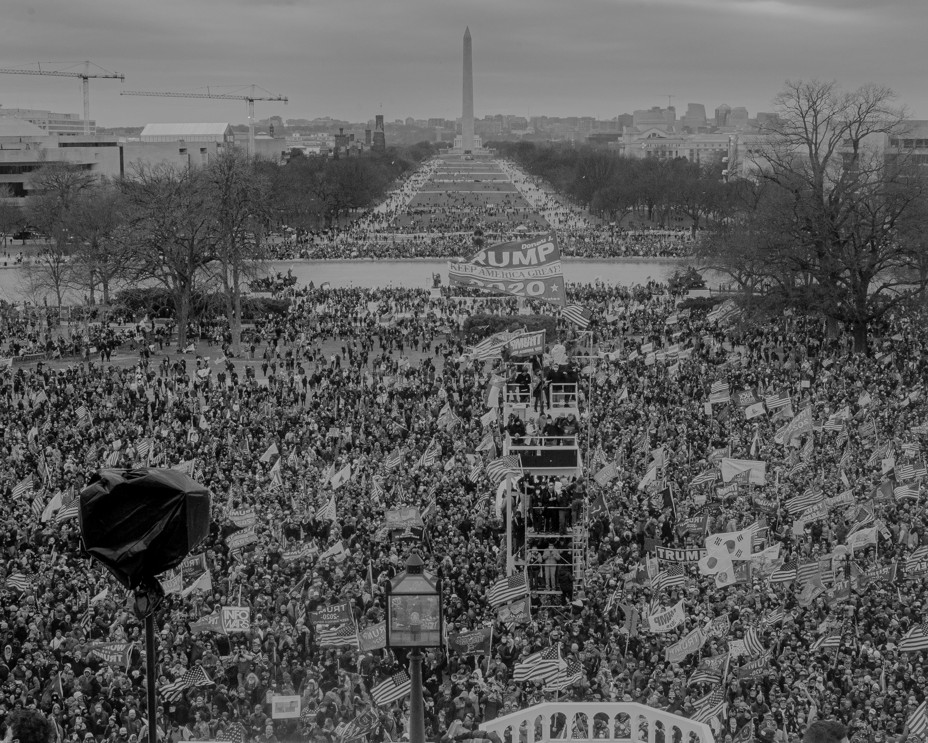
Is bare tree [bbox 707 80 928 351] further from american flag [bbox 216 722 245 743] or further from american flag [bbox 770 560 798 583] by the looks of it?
american flag [bbox 216 722 245 743]

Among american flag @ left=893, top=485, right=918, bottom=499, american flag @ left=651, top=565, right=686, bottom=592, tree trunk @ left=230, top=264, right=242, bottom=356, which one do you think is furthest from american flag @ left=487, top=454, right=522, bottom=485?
tree trunk @ left=230, top=264, right=242, bottom=356

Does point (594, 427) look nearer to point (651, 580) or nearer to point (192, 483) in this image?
point (651, 580)

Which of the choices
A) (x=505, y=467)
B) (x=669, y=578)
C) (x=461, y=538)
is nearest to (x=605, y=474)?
(x=505, y=467)

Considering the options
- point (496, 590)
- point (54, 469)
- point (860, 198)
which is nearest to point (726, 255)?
point (860, 198)

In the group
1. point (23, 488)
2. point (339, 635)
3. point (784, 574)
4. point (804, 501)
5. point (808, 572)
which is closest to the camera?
point (339, 635)

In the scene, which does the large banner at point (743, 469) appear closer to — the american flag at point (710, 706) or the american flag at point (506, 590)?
the american flag at point (506, 590)

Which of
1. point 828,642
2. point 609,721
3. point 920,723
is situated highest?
point 609,721

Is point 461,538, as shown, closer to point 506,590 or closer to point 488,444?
point 506,590
